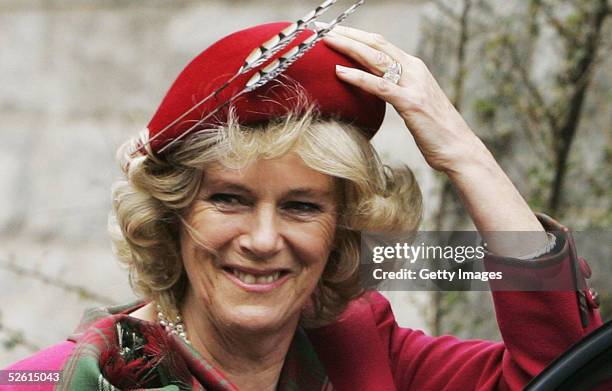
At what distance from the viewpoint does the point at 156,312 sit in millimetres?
1929

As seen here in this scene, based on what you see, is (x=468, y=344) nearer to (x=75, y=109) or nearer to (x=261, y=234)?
(x=261, y=234)

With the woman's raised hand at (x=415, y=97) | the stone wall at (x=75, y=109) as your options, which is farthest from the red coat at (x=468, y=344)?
the stone wall at (x=75, y=109)

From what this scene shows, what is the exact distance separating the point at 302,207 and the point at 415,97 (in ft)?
0.77

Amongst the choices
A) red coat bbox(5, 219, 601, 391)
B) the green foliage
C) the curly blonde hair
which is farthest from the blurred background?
the curly blonde hair

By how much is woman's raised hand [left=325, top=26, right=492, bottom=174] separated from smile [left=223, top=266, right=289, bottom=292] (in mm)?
302

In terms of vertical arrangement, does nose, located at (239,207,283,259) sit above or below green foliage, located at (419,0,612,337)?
below

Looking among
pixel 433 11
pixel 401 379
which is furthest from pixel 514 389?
pixel 433 11

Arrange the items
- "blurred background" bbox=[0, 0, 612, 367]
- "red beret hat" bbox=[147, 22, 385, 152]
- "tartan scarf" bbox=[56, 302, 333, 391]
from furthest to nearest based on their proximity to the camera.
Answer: "blurred background" bbox=[0, 0, 612, 367]
"red beret hat" bbox=[147, 22, 385, 152]
"tartan scarf" bbox=[56, 302, 333, 391]

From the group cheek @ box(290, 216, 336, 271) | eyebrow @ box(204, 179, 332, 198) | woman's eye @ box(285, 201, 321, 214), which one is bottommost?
cheek @ box(290, 216, 336, 271)

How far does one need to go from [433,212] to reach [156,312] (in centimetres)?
142

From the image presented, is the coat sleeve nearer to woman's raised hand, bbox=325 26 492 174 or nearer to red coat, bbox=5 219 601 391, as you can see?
red coat, bbox=5 219 601 391

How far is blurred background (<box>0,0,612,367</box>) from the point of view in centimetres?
324

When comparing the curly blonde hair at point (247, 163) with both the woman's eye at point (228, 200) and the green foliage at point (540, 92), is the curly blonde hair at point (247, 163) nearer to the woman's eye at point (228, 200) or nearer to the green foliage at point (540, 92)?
the woman's eye at point (228, 200)

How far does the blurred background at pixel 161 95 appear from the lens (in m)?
3.24
